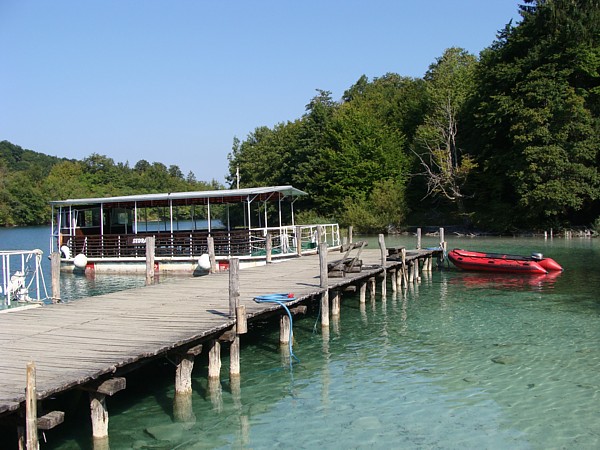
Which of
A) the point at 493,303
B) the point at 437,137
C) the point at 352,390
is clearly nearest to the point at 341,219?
the point at 437,137

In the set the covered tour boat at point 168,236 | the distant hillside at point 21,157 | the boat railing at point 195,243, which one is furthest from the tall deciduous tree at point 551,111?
the distant hillside at point 21,157

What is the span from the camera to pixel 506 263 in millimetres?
24391

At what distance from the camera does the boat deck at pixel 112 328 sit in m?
7.27

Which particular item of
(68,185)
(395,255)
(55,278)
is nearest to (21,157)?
(68,185)

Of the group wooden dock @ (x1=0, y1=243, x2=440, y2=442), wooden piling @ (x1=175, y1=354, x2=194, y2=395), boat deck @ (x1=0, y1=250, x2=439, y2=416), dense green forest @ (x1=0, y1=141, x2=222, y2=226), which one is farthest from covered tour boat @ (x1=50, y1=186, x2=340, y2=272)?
dense green forest @ (x1=0, y1=141, x2=222, y2=226)

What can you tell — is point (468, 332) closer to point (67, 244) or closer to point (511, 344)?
point (511, 344)

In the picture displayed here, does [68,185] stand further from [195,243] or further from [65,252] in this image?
[195,243]

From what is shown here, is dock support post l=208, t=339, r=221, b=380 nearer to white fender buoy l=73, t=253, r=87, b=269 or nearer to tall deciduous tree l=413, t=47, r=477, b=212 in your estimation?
white fender buoy l=73, t=253, r=87, b=269

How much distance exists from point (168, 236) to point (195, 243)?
144 cm

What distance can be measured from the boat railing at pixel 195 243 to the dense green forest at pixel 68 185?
173 feet

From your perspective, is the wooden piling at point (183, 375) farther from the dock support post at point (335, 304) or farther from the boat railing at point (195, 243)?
the boat railing at point (195, 243)

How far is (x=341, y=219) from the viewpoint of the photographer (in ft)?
176

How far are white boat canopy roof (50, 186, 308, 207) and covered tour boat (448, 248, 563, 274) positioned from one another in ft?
25.8

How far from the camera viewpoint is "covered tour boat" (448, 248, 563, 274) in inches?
941
